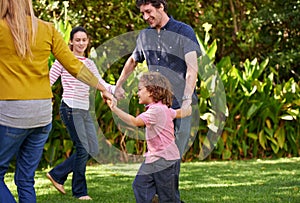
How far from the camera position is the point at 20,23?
373cm

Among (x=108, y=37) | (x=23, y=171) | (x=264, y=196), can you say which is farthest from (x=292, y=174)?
(x=108, y=37)

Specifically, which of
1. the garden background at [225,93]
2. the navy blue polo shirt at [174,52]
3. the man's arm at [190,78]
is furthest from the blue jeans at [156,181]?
the garden background at [225,93]

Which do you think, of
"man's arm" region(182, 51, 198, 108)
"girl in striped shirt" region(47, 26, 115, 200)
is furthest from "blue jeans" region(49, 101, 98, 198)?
"man's arm" region(182, 51, 198, 108)

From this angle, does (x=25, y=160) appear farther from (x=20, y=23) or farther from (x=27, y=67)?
(x=20, y=23)

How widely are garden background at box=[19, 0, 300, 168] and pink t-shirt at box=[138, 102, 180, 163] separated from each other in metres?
4.41

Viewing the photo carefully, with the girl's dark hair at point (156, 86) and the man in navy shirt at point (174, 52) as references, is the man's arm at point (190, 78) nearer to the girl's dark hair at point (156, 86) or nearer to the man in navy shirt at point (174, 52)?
the man in navy shirt at point (174, 52)

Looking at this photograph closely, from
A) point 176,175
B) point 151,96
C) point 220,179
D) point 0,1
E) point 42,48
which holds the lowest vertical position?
point 220,179

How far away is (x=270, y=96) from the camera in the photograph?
9961mm

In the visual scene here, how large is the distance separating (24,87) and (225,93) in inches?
236

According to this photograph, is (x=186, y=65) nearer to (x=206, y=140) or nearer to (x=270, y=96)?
(x=206, y=140)

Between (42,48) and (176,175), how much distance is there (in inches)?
52.1

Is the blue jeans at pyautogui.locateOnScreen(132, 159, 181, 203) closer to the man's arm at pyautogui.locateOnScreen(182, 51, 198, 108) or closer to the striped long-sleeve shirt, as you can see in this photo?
the man's arm at pyautogui.locateOnScreen(182, 51, 198, 108)

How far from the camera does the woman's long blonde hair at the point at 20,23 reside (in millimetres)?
3719

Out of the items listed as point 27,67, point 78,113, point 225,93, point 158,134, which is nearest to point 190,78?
point 158,134
